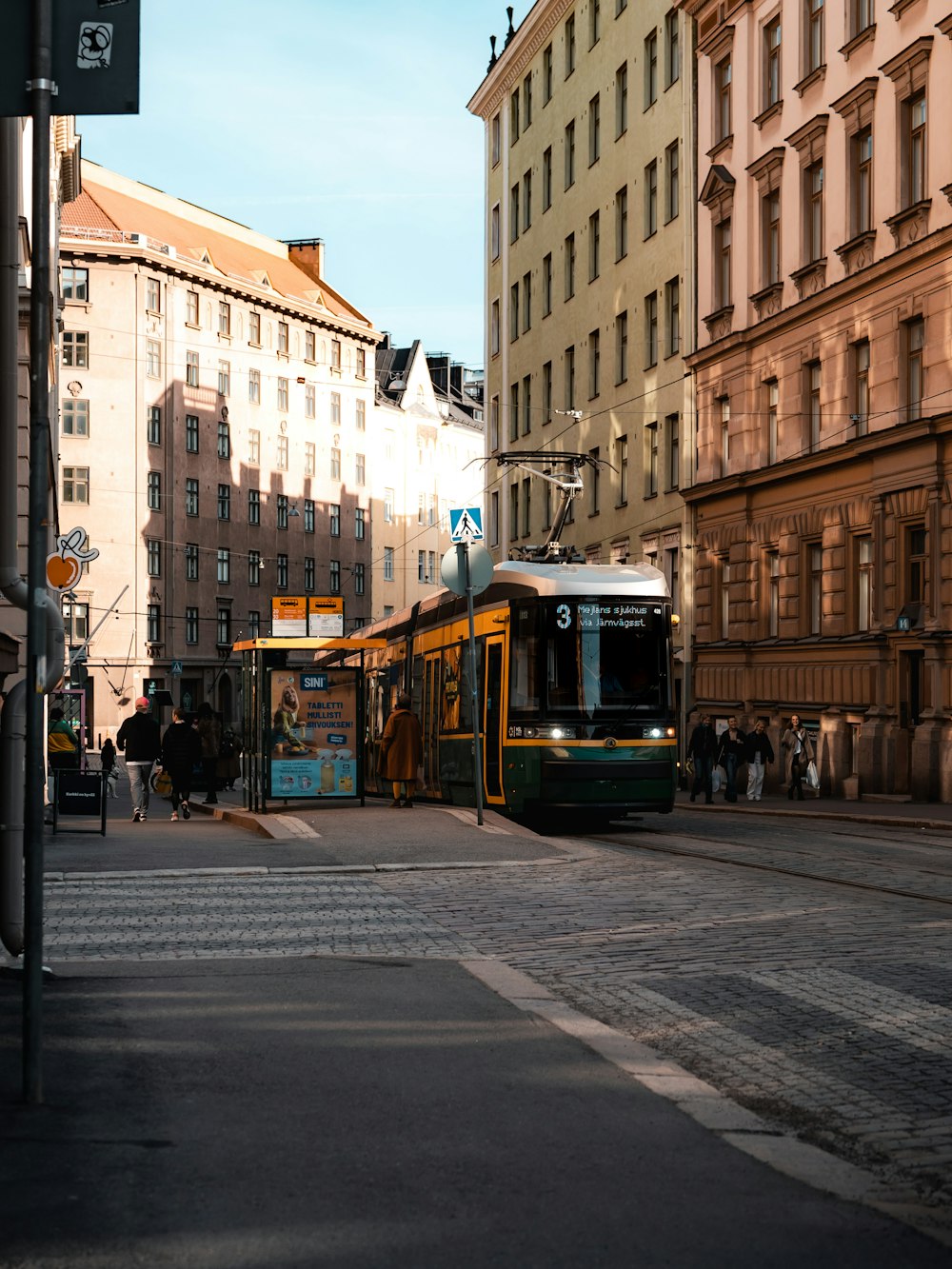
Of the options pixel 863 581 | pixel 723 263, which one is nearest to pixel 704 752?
pixel 863 581

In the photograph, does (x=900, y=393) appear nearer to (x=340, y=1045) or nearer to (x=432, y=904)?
(x=432, y=904)

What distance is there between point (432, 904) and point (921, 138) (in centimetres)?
2423

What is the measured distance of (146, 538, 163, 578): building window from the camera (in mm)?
82250

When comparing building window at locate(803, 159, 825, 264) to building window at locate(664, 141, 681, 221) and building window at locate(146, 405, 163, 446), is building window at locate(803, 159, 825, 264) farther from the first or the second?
building window at locate(146, 405, 163, 446)

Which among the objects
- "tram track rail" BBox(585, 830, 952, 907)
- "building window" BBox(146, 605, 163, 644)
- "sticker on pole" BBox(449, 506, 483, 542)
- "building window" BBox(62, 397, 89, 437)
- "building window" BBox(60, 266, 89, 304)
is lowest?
"tram track rail" BBox(585, 830, 952, 907)

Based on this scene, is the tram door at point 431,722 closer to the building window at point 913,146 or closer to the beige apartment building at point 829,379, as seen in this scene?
the beige apartment building at point 829,379

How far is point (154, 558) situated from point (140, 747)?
193 ft

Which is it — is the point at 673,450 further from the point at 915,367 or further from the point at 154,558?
the point at 154,558

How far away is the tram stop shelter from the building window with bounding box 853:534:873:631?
1432 centimetres

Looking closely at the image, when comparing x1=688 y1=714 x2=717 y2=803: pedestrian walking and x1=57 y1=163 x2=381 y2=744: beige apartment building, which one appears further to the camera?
x1=57 y1=163 x2=381 y2=744: beige apartment building

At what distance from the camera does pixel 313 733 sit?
24.0m

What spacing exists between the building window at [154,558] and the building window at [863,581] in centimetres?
5067

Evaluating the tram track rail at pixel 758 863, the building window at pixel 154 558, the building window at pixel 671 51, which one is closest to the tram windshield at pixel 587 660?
the tram track rail at pixel 758 863

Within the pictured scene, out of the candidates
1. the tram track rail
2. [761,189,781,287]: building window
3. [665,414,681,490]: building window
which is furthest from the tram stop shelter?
[665,414,681,490]: building window
